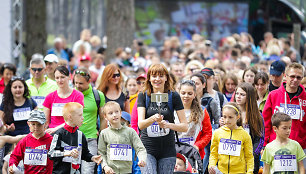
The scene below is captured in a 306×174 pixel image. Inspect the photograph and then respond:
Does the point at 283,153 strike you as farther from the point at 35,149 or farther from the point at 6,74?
the point at 6,74

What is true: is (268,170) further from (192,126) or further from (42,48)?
(42,48)

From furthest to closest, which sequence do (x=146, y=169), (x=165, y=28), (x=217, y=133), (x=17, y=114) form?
(x=165, y=28), (x=17, y=114), (x=217, y=133), (x=146, y=169)

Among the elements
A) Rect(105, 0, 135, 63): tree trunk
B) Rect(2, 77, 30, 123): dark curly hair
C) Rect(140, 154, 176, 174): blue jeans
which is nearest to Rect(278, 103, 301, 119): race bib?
Rect(140, 154, 176, 174): blue jeans

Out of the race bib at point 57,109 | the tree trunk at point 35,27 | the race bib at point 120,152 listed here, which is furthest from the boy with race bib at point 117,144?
the tree trunk at point 35,27

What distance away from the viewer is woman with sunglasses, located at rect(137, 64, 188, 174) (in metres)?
6.85

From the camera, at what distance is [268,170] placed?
7.25 m

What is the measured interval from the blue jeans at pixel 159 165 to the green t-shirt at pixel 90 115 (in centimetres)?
164

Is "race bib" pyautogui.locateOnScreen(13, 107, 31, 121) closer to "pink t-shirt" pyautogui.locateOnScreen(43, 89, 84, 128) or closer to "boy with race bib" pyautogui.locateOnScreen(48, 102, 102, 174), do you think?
"pink t-shirt" pyautogui.locateOnScreen(43, 89, 84, 128)

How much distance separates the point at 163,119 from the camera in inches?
269

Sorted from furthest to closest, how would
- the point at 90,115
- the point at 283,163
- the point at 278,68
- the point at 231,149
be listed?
1. the point at 278,68
2. the point at 90,115
3. the point at 231,149
4. the point at 283,163

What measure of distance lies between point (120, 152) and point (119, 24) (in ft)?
35.5

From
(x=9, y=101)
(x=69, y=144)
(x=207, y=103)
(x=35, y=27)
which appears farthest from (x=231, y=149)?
(x=35, y=27)

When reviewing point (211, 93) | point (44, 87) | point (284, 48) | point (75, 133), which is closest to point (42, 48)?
point (284, 48)

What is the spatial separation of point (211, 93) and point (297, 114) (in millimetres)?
1435
